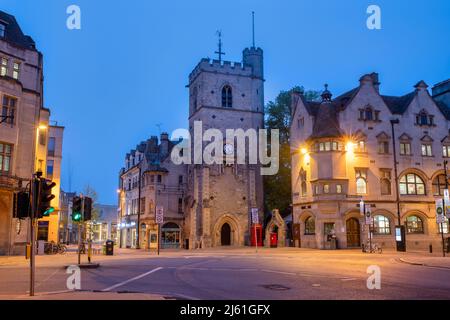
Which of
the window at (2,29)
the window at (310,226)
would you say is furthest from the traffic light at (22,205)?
the window at (310,226)

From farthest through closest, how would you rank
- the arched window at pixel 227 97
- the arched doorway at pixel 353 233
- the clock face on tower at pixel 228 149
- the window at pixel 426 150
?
the arched window at pixel 227 97 < the clock face on tower at pixel 228 149 < the window at pixel 426 150 < the arched doorway at pixel 353 233

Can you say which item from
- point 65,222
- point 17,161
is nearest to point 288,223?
point 17,161

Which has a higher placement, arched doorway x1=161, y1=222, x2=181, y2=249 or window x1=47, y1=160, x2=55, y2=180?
window x1=47, y1=160, x2=55, y2=180

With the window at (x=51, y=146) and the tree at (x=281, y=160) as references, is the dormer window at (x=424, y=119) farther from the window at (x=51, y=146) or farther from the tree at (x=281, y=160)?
the window at (x=51, y=146)

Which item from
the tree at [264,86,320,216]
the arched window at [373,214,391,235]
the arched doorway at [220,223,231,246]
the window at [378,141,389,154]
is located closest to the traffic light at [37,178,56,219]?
the arched window at [373,214,391,235]

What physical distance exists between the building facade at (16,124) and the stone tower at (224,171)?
2239 centimetres

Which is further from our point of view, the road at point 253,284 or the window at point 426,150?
the window at point 426,150

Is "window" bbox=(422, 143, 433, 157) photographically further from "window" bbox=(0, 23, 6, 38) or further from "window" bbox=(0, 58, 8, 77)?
"window" bbox=(0, 23, 6, 38)

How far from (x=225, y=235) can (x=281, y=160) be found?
12.2 m

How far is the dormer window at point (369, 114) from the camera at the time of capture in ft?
148

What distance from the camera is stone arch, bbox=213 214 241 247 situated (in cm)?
5404

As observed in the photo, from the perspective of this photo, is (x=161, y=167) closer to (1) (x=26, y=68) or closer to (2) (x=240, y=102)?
(2) (x=240, y=102)

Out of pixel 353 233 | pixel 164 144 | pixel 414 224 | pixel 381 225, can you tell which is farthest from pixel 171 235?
pixel 414 224

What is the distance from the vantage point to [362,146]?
44.4m
